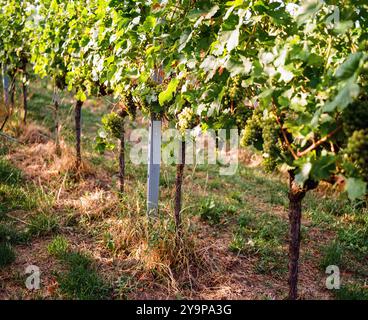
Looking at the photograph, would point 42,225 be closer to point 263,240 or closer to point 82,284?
point 82,284

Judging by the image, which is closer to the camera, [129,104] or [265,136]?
[265,136]

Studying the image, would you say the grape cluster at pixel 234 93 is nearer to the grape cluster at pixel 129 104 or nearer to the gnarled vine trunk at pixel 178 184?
the gnarled vine trunk at pixel 178 184

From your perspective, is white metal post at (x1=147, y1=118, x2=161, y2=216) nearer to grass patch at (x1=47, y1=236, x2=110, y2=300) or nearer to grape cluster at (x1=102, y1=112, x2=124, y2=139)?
→ grape cluster at (x1=102, y1=112, x2=124, y2=139)

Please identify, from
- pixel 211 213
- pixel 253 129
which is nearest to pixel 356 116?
pixel 253 129

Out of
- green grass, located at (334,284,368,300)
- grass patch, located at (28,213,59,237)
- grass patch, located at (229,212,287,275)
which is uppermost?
grass patch, located at (28,213,59,237)

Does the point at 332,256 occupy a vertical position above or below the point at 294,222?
below

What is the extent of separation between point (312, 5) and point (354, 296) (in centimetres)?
251

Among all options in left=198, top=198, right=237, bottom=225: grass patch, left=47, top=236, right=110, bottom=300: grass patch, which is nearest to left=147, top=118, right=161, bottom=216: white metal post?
left=47, top=236, right=110, bottom=300: grass patch

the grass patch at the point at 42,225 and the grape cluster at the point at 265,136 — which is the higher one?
the grape cluster at the point at 265,136

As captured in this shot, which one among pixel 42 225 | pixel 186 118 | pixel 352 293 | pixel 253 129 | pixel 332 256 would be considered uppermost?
pixel 186 118

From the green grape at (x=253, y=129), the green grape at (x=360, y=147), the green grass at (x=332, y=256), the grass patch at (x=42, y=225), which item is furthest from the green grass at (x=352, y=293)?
the grass patch at (x=42, y=225)

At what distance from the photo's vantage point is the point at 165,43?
2.54m

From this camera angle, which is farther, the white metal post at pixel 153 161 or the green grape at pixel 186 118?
the white metal post at pixel 153 161
